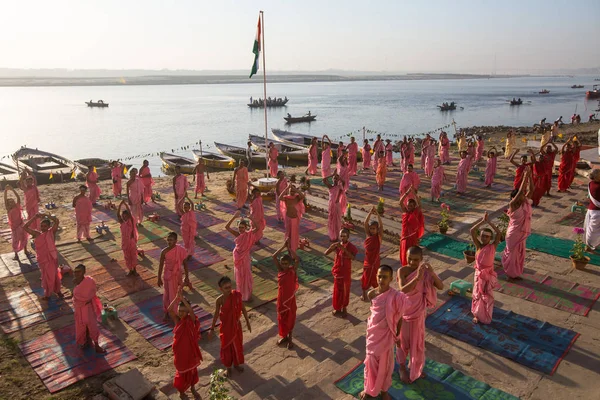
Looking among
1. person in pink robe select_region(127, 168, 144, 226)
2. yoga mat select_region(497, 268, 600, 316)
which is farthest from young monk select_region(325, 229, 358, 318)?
person in pink robe select_region(127, 168, 144, 226)

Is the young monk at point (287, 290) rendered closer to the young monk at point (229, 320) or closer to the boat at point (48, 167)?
the young monk at point (229, 320)

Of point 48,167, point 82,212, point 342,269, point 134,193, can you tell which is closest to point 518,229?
point 342,269

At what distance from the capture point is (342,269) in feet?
25.5

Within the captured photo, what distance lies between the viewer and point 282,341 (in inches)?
Result: 285

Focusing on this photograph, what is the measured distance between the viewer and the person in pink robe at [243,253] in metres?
8.25

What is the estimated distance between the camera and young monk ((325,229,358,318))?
7594 millimetres

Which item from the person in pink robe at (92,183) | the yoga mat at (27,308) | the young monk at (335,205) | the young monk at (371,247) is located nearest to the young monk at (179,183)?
the person in pink robe at (92,183)

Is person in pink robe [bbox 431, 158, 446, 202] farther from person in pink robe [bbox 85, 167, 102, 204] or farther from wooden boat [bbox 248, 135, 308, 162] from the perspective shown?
wooden boat [bbox 248, 135, 308, 162]

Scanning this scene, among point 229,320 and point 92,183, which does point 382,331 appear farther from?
point 92,183

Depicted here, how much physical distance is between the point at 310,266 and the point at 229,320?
4675 mm

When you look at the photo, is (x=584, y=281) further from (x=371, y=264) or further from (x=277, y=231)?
(x=277, y=231)

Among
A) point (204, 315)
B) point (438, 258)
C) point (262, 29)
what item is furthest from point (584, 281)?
point (262, 29)

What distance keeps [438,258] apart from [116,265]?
26.5ft

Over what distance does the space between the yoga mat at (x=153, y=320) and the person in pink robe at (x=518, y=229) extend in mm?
6309
